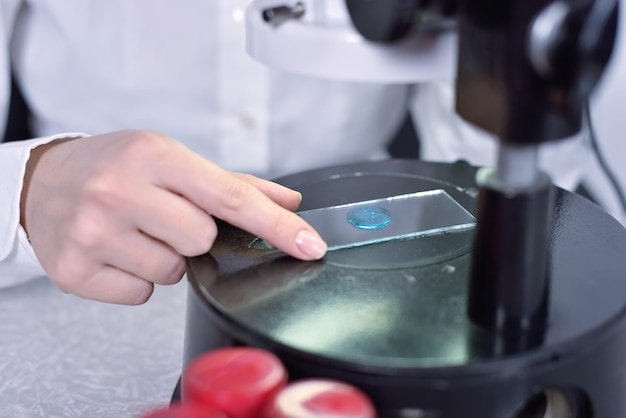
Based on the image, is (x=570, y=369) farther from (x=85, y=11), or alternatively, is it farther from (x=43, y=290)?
(x=85, y=11)

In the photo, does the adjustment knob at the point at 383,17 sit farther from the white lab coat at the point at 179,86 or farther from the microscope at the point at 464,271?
the white lab coat at the point at 179,86

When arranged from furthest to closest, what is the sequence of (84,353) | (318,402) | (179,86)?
1. (179,86)
2. (84,353)
3. (318,402)

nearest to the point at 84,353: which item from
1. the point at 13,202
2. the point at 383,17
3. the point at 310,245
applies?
the point at 13,202

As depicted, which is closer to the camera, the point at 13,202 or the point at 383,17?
the point at 383,17

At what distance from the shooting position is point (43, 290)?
0.68 meters

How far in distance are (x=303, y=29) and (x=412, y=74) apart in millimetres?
62

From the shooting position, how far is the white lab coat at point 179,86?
751 mm

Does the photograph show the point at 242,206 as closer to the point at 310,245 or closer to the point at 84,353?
the point at 310,245

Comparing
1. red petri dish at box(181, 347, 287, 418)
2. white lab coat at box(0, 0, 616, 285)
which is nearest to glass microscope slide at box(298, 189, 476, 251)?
red petri dish at box(181, 347, 287, 418)

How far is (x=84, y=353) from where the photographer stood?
597 millimetres

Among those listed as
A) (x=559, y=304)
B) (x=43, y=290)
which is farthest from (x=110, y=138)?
(x=559, y=304)

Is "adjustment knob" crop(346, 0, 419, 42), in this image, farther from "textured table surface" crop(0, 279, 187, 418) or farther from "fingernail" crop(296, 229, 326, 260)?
"textured table surface" crop(0, 279, 187, 418)

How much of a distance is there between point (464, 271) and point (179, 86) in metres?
0.40

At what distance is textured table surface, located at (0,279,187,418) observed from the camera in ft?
1.81
